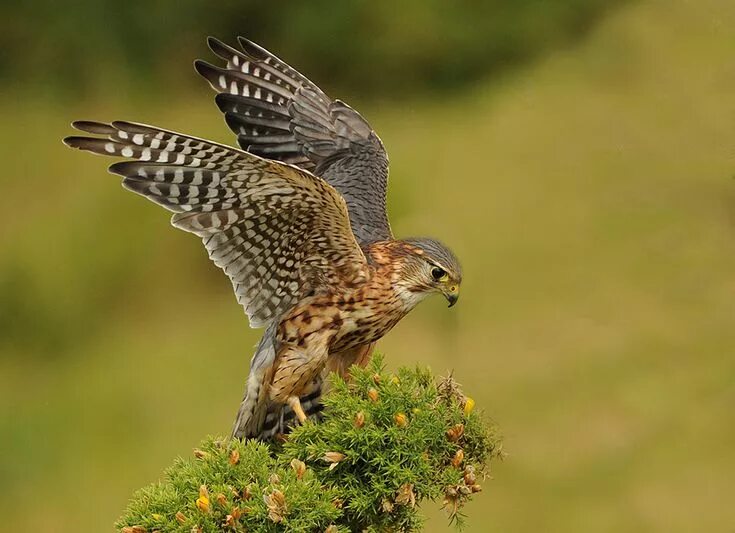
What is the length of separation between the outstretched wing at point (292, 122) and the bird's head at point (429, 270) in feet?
1.74

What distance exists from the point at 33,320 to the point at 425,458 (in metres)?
4.07

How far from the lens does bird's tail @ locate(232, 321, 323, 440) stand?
9.75 feet

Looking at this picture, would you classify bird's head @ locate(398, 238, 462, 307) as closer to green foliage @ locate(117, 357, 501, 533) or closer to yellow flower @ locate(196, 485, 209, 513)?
green foliage @ locate(117, 357, 501, 533)

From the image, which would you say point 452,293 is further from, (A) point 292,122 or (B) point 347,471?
(A) point 292,122

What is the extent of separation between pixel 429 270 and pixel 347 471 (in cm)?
70

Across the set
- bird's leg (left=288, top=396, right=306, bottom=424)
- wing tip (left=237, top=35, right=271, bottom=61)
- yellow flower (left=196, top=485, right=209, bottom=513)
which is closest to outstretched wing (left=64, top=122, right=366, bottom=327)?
bird's leg (left=288, top=396, right=306, bottom=424)

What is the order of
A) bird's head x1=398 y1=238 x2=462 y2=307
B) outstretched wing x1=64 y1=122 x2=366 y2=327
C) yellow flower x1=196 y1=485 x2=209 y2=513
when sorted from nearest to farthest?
yellow flower x1=196 y1=485 x2=209 y2=513 → outstretched wing x1=64 y1=122 x2=366 y2=327 → bird's head x1=398 y1=238 x2=462 y2=307

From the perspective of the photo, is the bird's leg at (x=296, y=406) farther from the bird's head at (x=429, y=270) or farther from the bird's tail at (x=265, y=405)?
the bird's head at (x=429, y=270)

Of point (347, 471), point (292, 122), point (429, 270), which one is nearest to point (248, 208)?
point (429, 270)

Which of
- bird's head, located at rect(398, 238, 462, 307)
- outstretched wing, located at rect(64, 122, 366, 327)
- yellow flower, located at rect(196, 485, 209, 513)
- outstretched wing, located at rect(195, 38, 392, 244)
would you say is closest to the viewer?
yellow flower, located at rect(196, 485, 209, 513)

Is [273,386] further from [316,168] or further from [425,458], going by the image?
[316,168]

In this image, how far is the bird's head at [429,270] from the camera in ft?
9.46

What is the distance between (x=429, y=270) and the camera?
2.90m

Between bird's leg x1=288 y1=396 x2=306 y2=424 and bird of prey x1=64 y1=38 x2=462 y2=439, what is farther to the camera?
bird's leg x1=288 y1=396 x2=306 y2=424
